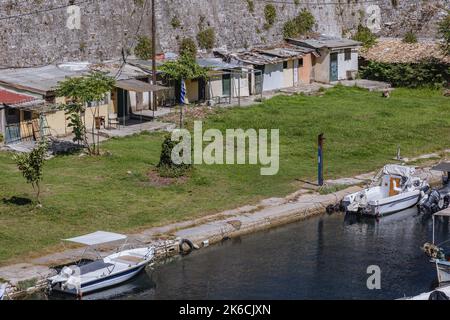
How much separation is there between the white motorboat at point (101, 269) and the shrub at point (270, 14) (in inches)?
1396

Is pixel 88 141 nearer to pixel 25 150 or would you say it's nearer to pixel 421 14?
pixel 25 150

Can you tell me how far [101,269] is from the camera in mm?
34938

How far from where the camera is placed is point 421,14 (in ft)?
251

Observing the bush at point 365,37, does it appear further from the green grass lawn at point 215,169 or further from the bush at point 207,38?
the bush at point 207,38

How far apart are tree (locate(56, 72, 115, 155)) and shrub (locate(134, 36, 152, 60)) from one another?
11515 mm

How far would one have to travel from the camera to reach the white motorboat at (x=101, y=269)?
33.8 m

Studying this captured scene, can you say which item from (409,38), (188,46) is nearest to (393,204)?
(188,46)

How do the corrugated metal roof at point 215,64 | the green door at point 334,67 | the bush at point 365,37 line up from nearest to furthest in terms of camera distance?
1. the corrugated metal roof at point 215,64
2. the green door at point 334,67
3. the bush at point 365,37

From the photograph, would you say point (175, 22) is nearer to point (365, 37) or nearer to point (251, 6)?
point (251, 6)

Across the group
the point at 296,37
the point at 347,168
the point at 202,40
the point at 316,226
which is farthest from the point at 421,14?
the point at 316,226

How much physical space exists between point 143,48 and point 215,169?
16.2 meters

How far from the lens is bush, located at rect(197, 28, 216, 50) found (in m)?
64.8

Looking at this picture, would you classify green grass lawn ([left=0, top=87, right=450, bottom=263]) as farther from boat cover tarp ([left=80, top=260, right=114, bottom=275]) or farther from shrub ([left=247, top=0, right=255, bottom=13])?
shrub ([left=247, top=0, right=255, bottom=13])

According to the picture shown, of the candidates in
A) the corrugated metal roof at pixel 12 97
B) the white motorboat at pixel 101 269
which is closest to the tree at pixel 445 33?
the corrugated metal roof at pixel 12 97
